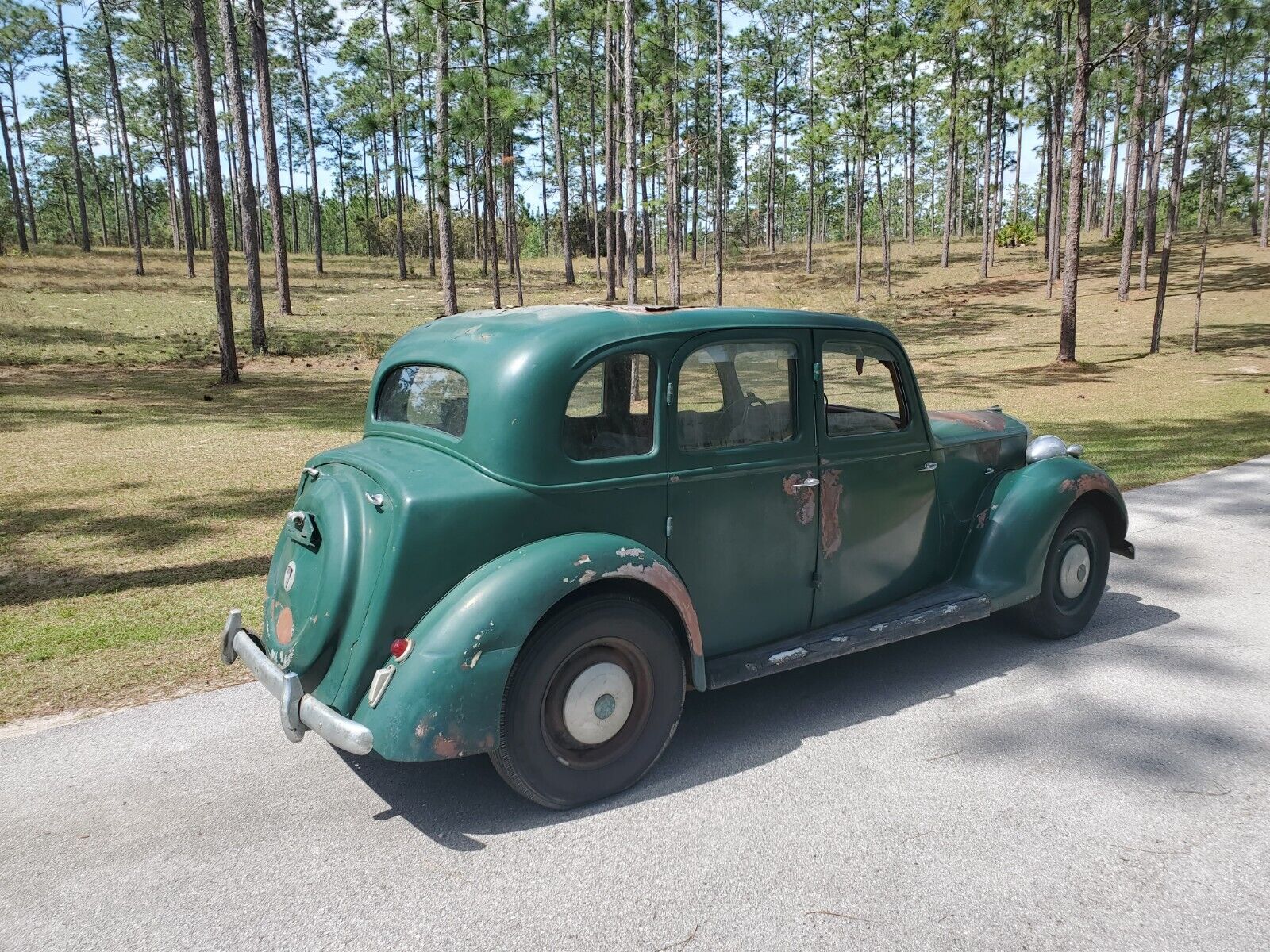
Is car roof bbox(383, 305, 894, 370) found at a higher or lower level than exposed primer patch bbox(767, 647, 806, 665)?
higher

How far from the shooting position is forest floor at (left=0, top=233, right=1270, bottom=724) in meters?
5.25

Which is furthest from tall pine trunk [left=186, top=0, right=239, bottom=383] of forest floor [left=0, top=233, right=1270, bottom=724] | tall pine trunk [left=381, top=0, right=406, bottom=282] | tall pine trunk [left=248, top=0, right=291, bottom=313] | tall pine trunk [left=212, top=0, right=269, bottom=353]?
tall pine trunk [left=381, top=0, right=406, bottom=282]

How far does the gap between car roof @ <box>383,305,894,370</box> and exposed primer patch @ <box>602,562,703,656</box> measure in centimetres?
82

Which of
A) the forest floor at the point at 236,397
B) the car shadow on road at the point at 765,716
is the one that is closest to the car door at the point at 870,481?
the car shadow on road at the point at 765,716

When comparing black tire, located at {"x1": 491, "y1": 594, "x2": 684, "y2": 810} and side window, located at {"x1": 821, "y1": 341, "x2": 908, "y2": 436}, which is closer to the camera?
black tire, located at {"x1": 491, "y1": 594, "x2": 684, "y2": 810}

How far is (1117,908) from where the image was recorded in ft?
8.34

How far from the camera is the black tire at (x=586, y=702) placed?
298 centimetres

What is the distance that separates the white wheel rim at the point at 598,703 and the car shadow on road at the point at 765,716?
0.27 m

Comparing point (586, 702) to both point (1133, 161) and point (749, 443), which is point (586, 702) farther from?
point (1133, 161)

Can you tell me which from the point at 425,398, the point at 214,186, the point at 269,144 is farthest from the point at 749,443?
the point at 269,144

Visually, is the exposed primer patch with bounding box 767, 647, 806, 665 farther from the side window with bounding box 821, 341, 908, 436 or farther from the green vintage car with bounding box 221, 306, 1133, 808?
the side window with bounding box 821, 341, 908, 436

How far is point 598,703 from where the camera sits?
124 inches

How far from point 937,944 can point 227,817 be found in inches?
93.4

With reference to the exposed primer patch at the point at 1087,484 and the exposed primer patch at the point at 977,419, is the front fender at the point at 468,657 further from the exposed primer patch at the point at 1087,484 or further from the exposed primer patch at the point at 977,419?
the exposed primer patch at the point at 1087,484
